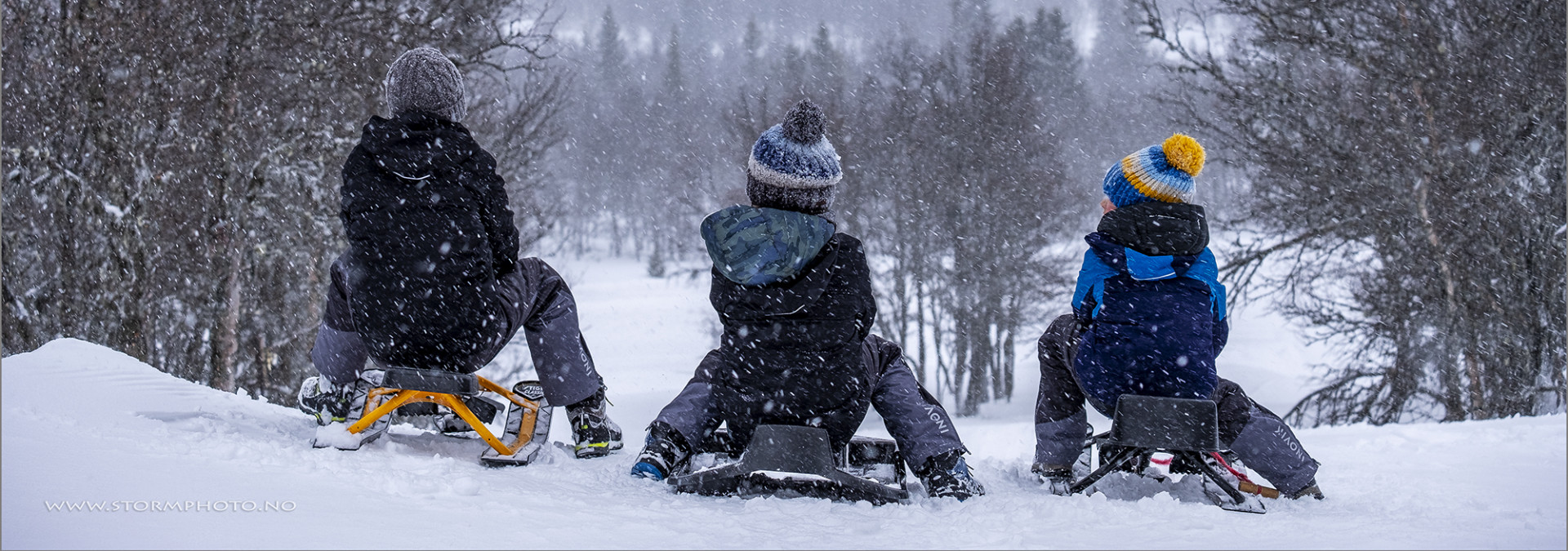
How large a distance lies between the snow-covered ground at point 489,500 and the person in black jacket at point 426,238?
15.7 inches

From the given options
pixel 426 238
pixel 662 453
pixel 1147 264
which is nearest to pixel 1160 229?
pixel 1147 264

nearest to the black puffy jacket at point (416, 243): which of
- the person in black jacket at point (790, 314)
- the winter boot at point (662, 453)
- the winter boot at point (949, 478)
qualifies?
the winter boot at point (662, 453)

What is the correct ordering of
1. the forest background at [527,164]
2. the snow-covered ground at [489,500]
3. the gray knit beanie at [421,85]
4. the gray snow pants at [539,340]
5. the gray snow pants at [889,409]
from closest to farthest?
the snow-covered ground at [489,500]
the gray snow pants at [889,409]
the gray knit beanie at [421,85]
the gray snow pants at [539,340]
the forest background at [527,164]

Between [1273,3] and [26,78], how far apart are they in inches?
494

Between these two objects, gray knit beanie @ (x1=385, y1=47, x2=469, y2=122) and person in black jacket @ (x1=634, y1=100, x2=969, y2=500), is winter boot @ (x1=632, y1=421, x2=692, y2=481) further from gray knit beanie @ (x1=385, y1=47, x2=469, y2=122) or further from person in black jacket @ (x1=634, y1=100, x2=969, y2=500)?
gray knit beanie @ (x1=385, y1=47, x2=469, y2=122)

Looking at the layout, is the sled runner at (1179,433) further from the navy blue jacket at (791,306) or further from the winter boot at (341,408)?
the winter boot at (341,408)

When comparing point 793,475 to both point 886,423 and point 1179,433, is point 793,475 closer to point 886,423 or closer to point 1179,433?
point 886,423

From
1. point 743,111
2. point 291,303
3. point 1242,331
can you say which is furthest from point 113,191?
point 1242,331

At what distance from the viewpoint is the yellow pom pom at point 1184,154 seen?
10.1ft

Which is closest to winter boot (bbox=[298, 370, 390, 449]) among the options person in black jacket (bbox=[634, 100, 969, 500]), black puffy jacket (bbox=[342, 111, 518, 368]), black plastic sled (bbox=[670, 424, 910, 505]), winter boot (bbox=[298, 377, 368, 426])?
winter boot (bbox=[298, 377, 368, 426])

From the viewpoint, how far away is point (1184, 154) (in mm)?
3084

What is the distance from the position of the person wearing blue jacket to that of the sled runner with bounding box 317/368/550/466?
6.14 ft

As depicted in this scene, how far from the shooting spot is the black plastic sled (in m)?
2.79

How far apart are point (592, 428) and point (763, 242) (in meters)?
1.20
